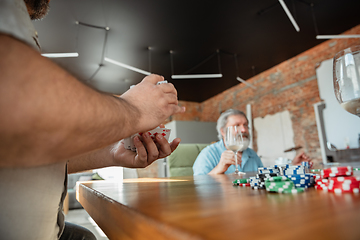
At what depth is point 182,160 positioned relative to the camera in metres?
2.26

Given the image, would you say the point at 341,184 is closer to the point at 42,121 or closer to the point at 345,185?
the point at 345,185

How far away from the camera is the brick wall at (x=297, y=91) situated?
15.7 ft

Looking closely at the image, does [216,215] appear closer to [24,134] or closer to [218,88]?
[24,134]

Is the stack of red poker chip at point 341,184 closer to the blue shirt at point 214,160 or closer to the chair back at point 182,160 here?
the blue shirt at point 214,160

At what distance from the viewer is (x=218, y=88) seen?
24.0ft

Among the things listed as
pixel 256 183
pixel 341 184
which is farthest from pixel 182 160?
pixel 341 184

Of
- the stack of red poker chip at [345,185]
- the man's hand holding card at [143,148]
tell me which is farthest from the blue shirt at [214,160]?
the stack of red poker chip at [345,185]

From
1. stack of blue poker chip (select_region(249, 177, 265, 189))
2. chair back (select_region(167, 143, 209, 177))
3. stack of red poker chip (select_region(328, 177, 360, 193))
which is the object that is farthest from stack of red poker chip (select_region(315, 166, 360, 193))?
chair back (select_region(167, 143, 209, 177))

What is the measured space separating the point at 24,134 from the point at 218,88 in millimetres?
7226

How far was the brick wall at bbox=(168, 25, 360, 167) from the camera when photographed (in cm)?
480

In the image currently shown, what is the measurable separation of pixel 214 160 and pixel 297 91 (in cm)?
409

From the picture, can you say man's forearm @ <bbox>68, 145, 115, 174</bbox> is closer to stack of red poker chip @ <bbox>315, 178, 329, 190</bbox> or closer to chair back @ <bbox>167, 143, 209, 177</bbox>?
stack of red poker chip @ <bbox>315, 178, 329, 190</bbox>

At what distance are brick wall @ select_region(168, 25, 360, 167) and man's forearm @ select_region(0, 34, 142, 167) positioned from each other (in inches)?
200

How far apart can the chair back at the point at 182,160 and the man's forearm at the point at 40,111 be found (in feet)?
5.96
